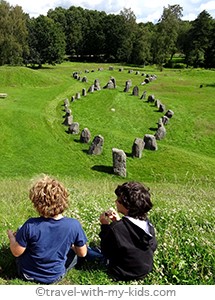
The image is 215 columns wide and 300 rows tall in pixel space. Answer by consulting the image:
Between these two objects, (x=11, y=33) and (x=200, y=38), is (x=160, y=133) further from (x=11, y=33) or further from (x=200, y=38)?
(x=200, y=38)

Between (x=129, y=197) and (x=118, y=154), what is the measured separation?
14114 millimetres

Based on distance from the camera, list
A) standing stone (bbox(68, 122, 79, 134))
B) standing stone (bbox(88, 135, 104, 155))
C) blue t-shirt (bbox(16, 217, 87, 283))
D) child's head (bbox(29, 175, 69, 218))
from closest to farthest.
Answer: child's head (bbox(29, 175, 69, 218)) → blue t-shirt (bbox(16, 217, 87, 283)) → standing stone (bbox(88, 135, 104, 155)) → standing stone (bbox(68, 122, 79, 134))

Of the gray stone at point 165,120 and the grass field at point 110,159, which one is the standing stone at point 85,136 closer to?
the grass field at point 110,159

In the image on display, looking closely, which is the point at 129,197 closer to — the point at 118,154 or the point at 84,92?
the point at 118,154

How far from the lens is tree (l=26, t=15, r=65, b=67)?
2485 inches

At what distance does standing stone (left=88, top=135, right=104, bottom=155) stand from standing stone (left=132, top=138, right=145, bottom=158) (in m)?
1.96

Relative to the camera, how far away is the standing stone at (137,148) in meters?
20.5

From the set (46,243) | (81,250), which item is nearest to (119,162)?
(81,250)

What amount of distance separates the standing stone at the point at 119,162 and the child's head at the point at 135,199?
14.0 m

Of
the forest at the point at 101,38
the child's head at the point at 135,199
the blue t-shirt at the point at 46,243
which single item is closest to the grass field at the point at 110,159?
the blue t-shirt at the point at 46,243

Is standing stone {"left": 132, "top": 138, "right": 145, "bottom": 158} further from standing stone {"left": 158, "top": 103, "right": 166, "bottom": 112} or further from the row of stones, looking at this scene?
standing stone {"left": 158, "top": 103, "right": 166, "bottom": 112}

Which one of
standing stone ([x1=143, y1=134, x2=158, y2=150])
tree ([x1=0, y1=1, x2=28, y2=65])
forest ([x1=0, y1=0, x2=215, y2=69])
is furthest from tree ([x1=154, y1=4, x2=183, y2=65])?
standing stone ([x1=143, y1=134, x2=158, y2=150])

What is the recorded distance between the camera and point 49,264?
4.64 m

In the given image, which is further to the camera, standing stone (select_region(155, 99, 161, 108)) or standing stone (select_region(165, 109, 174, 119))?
standing stone (select_region(155, 99, 161, 108))
